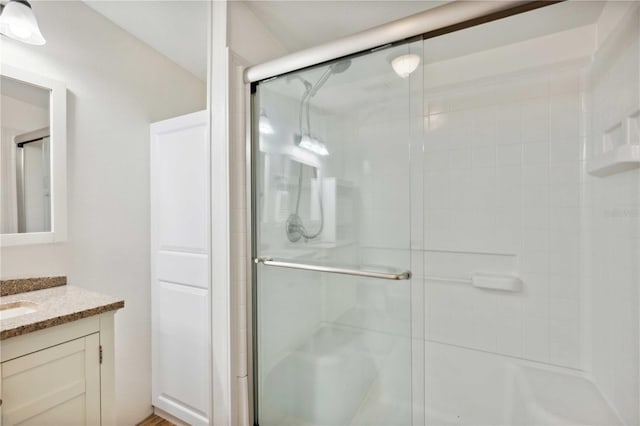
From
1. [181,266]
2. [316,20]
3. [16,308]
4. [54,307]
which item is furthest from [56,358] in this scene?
[316,20]

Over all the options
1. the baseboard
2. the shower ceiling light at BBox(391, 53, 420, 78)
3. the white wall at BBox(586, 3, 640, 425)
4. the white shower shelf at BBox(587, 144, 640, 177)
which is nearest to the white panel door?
the baseboard

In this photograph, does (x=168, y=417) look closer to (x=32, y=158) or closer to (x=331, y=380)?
(x=331, y=380)

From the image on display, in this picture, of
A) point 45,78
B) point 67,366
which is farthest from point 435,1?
point 67,366

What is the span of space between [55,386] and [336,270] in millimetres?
1013

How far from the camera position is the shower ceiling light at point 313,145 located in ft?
4.15

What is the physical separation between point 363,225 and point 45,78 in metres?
1.55

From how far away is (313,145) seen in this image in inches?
51.0

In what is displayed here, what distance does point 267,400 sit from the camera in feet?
4.66

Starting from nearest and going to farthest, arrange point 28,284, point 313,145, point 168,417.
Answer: point 28,284, point 313,145, point 168,417

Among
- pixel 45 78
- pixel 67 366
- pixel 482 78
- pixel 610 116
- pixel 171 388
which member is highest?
pixel 482 78

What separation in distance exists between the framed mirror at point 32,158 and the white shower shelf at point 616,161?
2.39 meters

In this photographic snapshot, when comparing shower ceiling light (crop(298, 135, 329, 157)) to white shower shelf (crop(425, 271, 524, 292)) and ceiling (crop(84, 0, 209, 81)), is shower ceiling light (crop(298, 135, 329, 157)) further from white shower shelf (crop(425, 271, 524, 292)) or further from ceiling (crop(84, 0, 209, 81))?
white shower shelf (crop(425, 271, 524, 292))

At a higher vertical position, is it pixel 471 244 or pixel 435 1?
pixel 435 1

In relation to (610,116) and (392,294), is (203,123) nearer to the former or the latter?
(392,294)
